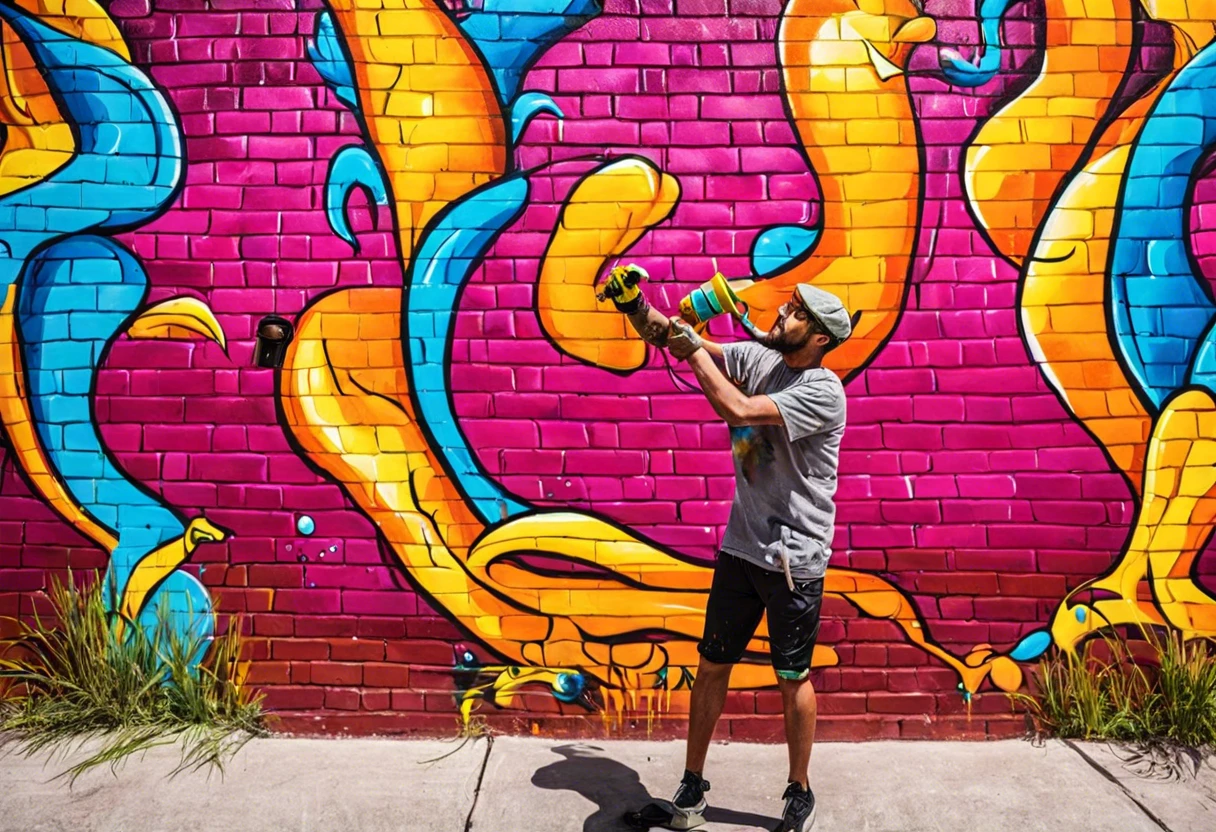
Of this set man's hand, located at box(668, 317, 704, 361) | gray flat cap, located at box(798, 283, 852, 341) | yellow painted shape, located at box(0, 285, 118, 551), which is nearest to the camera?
man's hand, located at box(668, 317, 704, 361)

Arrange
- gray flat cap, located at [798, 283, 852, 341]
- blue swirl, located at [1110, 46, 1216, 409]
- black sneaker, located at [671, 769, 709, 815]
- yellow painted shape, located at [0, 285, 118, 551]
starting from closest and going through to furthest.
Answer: gray flat cap, located at [798, 283, 852, 341], black sneaker, located at [671, 769, 709, 815], blue swirl, located at [1110, 46, 1216, 409], yellow painted shape, located at [0, 285, 118, 551]

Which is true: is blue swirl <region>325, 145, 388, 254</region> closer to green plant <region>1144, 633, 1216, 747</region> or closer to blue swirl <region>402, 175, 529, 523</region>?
blue swirl <region>402, 175, 529, 523</region>

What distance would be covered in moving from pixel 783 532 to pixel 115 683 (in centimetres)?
274

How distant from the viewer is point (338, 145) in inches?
164

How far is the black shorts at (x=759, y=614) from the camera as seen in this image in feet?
10.8

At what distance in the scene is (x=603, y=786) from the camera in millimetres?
3695

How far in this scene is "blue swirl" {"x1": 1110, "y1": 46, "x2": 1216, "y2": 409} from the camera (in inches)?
161

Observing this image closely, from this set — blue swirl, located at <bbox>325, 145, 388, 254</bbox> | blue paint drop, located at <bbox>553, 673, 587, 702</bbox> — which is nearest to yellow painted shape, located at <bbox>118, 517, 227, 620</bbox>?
blue swirl, located at <bbox>325, 145, 388, 254</bbox>

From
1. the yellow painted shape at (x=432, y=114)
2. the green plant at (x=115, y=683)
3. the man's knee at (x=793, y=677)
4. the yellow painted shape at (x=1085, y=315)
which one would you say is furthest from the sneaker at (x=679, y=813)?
the yellow painted shape at (x=432, y=114)

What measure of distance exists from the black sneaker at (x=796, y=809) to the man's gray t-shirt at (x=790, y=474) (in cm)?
72

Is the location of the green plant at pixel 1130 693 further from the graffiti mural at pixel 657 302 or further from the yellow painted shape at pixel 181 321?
the yellow painted shape at pixel 181 321

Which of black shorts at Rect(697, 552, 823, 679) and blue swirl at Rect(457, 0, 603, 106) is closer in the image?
black shorts at Rect(697, 552, 823, 679)

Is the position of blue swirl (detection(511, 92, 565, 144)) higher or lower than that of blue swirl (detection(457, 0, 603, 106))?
lower

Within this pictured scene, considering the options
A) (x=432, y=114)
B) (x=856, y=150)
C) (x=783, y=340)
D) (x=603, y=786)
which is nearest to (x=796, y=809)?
(x=603, y=786)
